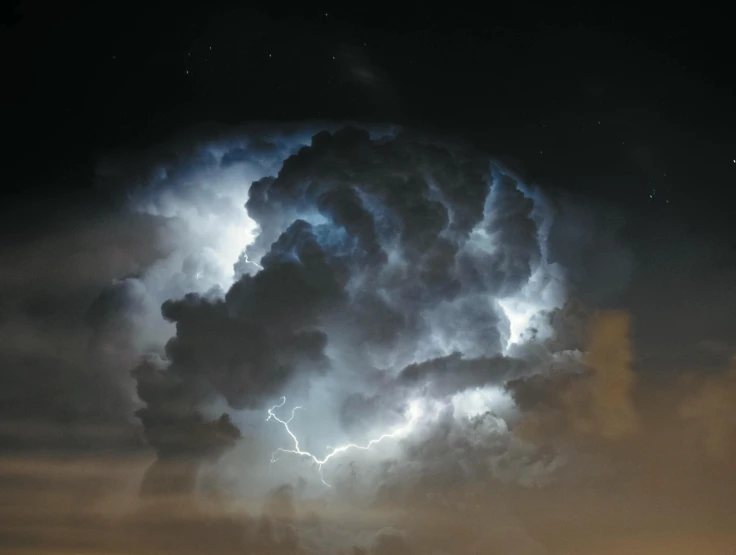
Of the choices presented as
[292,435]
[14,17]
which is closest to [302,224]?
[292,435]

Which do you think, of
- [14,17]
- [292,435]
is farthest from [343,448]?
[14,17]

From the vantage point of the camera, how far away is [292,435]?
41000 millimetres

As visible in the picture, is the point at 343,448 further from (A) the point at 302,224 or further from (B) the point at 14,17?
(B) the point at 14,17

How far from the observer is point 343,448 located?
133 ft

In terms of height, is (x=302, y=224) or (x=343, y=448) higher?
(x=302, y=224)

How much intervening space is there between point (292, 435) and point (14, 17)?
26.8 metres

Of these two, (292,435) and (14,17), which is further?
(292,435)

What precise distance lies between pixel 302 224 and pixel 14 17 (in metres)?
24.2

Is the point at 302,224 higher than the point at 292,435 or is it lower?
higher

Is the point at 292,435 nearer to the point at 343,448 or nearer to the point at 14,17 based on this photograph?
the point at 343,448

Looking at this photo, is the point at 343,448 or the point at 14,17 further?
the point at 343,448

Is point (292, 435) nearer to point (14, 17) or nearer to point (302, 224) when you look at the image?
point (302, 224)

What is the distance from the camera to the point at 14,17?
18.0 m

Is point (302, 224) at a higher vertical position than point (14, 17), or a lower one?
higher
